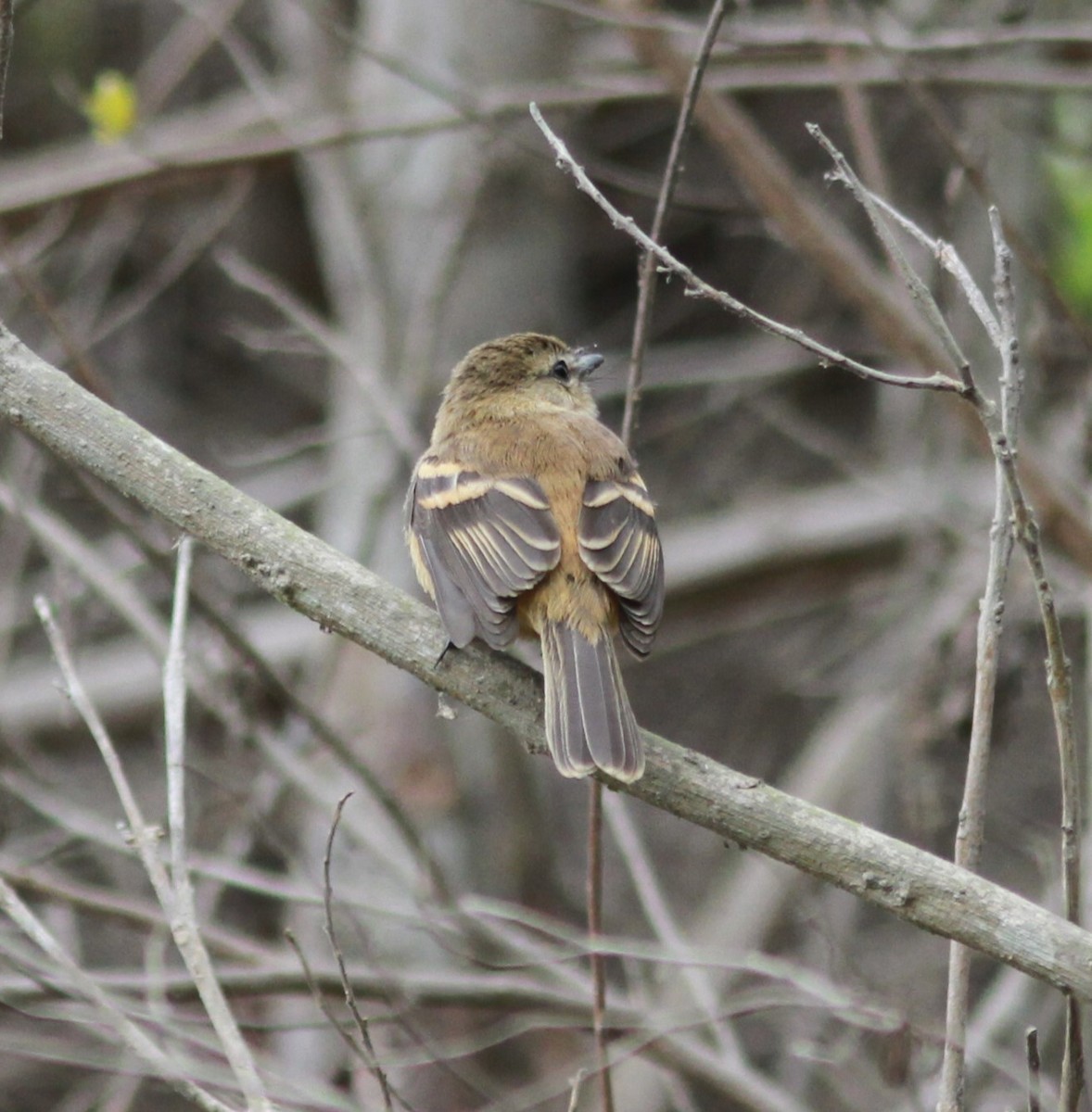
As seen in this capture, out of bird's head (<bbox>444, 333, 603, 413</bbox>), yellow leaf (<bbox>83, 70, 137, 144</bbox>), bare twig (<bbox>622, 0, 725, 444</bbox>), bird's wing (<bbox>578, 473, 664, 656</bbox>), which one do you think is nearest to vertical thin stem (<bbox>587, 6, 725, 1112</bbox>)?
bare twig (<bbox>622, 0, 725, 444</bbox>)

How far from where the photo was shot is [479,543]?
13.9 feet

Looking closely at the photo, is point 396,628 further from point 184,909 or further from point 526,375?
point 526,375

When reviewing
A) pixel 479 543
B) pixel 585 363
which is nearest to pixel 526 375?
pixel 585 363

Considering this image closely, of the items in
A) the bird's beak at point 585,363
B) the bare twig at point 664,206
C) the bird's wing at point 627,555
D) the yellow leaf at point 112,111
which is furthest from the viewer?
the yellow leaf at point 112,111

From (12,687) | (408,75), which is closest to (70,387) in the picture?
(408,75)

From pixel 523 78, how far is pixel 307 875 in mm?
4711

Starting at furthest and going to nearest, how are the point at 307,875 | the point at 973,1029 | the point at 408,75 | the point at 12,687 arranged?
the point at 12,687 → the point at 973,1029 → the point at 408,75 → the point at 307,875

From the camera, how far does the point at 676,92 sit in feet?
19.7

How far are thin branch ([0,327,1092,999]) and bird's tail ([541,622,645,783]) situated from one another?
0.18ft

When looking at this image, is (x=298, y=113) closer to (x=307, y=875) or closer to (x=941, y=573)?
(x=941, y=573)

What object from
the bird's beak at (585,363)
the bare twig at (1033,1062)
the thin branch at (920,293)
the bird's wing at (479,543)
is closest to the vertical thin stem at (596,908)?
the bird's wing at (479,543)

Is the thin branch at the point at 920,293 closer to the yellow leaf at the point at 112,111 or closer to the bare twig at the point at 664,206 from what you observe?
the bare twig at the point at 664,206

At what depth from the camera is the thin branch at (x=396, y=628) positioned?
296cm

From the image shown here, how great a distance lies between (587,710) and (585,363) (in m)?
2.18
